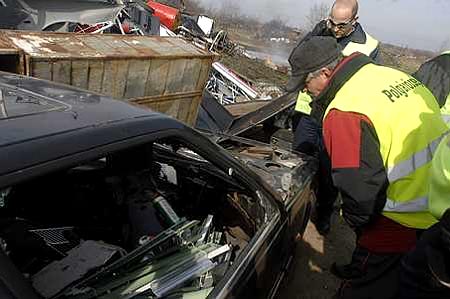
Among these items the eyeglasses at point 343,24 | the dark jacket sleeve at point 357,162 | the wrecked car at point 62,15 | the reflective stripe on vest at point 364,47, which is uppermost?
the eyeglasses at point 343,24

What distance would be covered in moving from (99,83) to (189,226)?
2205 millimetres

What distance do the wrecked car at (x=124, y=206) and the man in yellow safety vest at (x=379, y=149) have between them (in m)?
0.39

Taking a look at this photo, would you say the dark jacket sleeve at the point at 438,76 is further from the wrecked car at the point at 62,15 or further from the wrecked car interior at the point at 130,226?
the wrecked car at the point at 62,15

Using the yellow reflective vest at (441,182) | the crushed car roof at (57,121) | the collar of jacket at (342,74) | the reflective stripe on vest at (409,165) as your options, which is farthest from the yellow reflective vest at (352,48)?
the crushed car roof at (57,121)

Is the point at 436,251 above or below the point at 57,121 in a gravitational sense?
below

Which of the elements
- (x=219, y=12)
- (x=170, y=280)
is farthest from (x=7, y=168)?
(x=219, y=12)

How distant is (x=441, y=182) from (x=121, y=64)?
3.00m

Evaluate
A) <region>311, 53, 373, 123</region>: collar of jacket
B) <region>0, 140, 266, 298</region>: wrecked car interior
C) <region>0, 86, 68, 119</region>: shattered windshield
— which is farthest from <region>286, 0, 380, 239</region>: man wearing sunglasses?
<region>0, 86, 68, 119</region>: shattered windshield

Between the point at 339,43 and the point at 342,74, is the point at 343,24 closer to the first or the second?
the point at 339,43

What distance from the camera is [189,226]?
6.21 ft

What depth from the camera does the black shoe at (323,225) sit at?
3.87 m

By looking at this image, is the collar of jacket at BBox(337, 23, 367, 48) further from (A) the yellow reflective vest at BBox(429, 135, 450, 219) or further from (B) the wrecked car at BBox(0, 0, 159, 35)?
(B) the wrecked car at BBox(0, 0, 159, 35)

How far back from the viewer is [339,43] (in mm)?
3717

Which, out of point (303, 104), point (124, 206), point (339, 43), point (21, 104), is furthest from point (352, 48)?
point (21, 104)
